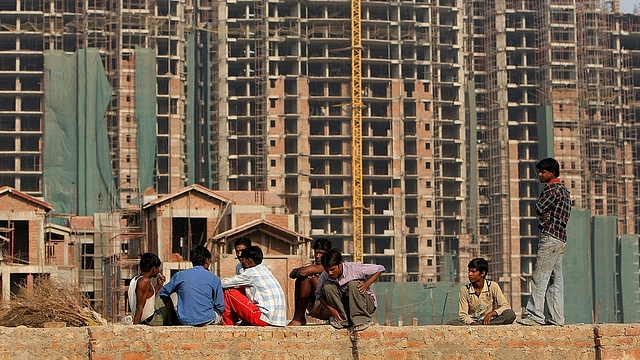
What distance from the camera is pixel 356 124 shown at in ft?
331

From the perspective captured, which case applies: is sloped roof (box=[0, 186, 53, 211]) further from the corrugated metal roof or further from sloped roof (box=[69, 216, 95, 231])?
the corrugated metal roof

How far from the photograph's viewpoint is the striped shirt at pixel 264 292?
14.8 m

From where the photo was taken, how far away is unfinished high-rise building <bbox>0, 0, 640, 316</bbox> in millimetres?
97125


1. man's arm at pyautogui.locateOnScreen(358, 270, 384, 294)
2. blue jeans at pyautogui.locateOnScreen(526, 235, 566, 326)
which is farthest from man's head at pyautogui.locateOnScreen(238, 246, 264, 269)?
blue jeans at pyautogui.locateOnScreen(526, 235, 566, 326)

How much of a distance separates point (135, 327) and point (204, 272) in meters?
1.54

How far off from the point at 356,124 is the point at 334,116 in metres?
1.89

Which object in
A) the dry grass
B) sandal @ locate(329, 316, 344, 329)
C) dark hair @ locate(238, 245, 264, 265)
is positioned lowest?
the dry grass

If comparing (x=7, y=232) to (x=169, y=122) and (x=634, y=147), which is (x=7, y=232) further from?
(x=634, y=147)

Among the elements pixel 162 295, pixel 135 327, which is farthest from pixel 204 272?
pixel 135 327

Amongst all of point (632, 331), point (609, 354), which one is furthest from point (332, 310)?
point (632, 331)

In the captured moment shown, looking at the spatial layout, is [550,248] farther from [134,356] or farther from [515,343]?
[134,356]

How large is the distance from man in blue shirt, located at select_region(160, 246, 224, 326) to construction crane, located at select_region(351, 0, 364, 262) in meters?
82.5

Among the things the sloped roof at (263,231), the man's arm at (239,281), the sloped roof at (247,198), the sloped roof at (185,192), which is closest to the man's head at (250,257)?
the man's arm at (239,281)

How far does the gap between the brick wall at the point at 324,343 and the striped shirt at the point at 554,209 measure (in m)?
1.12
